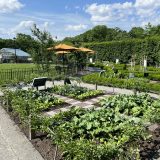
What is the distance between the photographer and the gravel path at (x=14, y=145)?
5730mm

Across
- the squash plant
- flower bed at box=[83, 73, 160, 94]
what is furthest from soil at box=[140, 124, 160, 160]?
flower bed at box=[83, 73, 160, 94]

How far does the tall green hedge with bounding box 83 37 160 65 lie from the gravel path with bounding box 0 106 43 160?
83.0ft

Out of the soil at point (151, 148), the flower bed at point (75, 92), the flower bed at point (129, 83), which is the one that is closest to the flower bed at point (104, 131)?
the soil at point (151, 148)

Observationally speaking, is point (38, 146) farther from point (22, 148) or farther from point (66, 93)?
point (66, 93)

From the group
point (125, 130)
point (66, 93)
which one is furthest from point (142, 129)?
point (66, 93)

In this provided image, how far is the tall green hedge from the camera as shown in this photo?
3136cm

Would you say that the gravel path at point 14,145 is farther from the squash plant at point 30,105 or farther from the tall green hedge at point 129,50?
the tall green hedge at point 129,50

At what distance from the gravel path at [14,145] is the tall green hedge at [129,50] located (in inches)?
996

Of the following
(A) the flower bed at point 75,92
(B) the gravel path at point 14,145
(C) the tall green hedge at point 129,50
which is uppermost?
(C) the tall green hedge at point 129,50

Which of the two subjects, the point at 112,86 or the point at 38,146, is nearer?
the point at 38,146

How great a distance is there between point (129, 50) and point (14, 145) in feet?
98.9

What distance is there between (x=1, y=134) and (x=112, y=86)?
8864 millimetres

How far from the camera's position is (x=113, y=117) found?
7305 millimetres

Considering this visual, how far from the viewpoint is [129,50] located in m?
35.0
